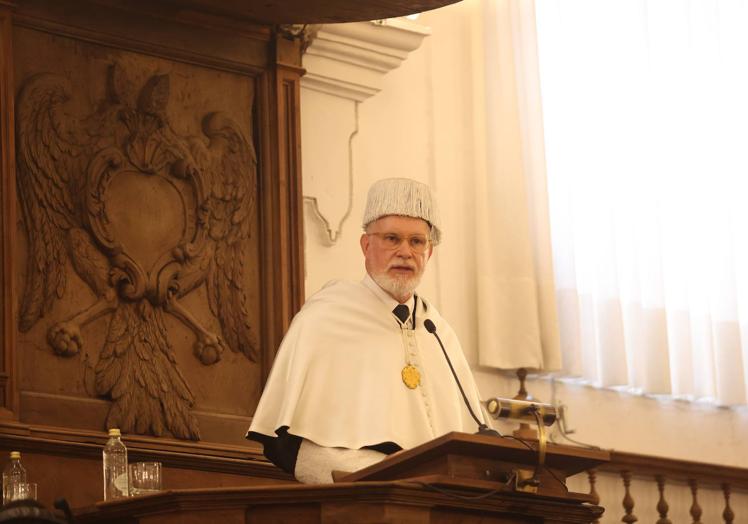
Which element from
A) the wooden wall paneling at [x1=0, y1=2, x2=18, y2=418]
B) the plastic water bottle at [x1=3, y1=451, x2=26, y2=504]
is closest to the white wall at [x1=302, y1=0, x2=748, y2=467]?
the wooden wall paneling at [x1=0, y1=2, x2=18, y2=418]

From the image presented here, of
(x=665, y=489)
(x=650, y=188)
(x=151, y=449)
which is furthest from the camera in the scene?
(x=650, y=188)

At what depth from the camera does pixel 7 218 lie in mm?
6391

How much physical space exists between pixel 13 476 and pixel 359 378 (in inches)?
49.8

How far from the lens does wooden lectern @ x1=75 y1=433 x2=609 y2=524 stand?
175 inches

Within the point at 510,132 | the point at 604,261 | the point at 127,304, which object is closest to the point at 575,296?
the point at 604,261

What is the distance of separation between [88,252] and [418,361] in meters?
1.58

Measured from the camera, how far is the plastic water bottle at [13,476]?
18.4 ft

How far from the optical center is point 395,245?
19.4 ft

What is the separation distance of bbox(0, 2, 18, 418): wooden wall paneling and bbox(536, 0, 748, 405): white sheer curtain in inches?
130

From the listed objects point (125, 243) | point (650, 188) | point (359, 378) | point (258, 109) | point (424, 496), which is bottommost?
point (424, 496)

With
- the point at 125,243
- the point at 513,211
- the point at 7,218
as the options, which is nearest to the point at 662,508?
the point at 513,211

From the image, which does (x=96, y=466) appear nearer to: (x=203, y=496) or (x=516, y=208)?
(x=203, y=496)

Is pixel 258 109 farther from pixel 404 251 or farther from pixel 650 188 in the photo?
pixel 650 188

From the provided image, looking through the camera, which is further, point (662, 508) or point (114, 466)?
point (662, 508)
